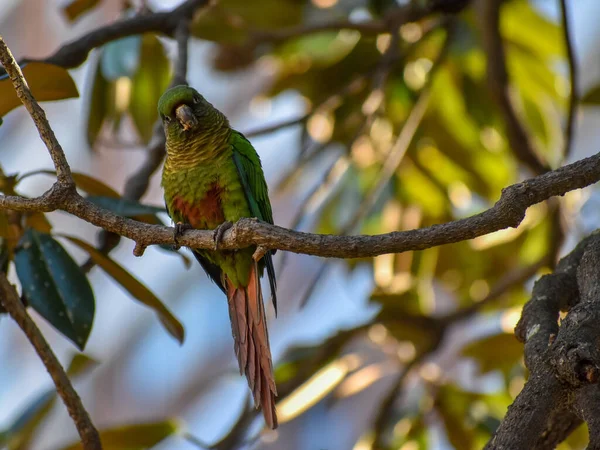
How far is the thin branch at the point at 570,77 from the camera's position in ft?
12.1

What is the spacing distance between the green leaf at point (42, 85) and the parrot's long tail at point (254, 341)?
1.00 metres

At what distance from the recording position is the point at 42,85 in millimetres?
2742

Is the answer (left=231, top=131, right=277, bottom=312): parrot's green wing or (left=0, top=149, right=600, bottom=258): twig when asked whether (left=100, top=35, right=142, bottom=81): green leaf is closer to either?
(left=231, top=131, right=277, bottom=312): parrot's green wing

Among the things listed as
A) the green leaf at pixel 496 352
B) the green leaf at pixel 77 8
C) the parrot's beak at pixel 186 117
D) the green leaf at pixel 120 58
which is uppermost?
the green leaf at pixel 77 8

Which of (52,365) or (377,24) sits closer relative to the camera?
(52,365)

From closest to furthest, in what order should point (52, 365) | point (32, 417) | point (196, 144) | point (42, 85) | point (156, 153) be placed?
point (52, 365), point (42, 85), point (196, 144), point (156, 153), point (32, 417)

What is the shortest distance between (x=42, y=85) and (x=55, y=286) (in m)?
0.71

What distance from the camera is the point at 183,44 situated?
3.45m

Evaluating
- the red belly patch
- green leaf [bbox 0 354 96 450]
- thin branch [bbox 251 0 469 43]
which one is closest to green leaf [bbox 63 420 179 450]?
green leaf [bbox 0 354 96 450]

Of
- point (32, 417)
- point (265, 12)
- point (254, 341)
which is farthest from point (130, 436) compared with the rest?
point (265, 12)

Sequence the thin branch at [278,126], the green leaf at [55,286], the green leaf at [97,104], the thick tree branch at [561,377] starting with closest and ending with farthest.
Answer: the thick tree branch at [561,377], the green leaf at [55,286], the thin branch at [278,126], the green leaf at [97,104]

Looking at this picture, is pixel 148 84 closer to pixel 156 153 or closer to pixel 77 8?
pixel 77 8

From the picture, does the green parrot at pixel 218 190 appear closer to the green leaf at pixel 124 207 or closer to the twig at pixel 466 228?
the green leaf at pixel 124 207

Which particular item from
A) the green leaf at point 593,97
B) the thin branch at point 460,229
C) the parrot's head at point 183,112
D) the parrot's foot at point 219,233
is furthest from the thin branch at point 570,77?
the parrot's foot at point 219,233
